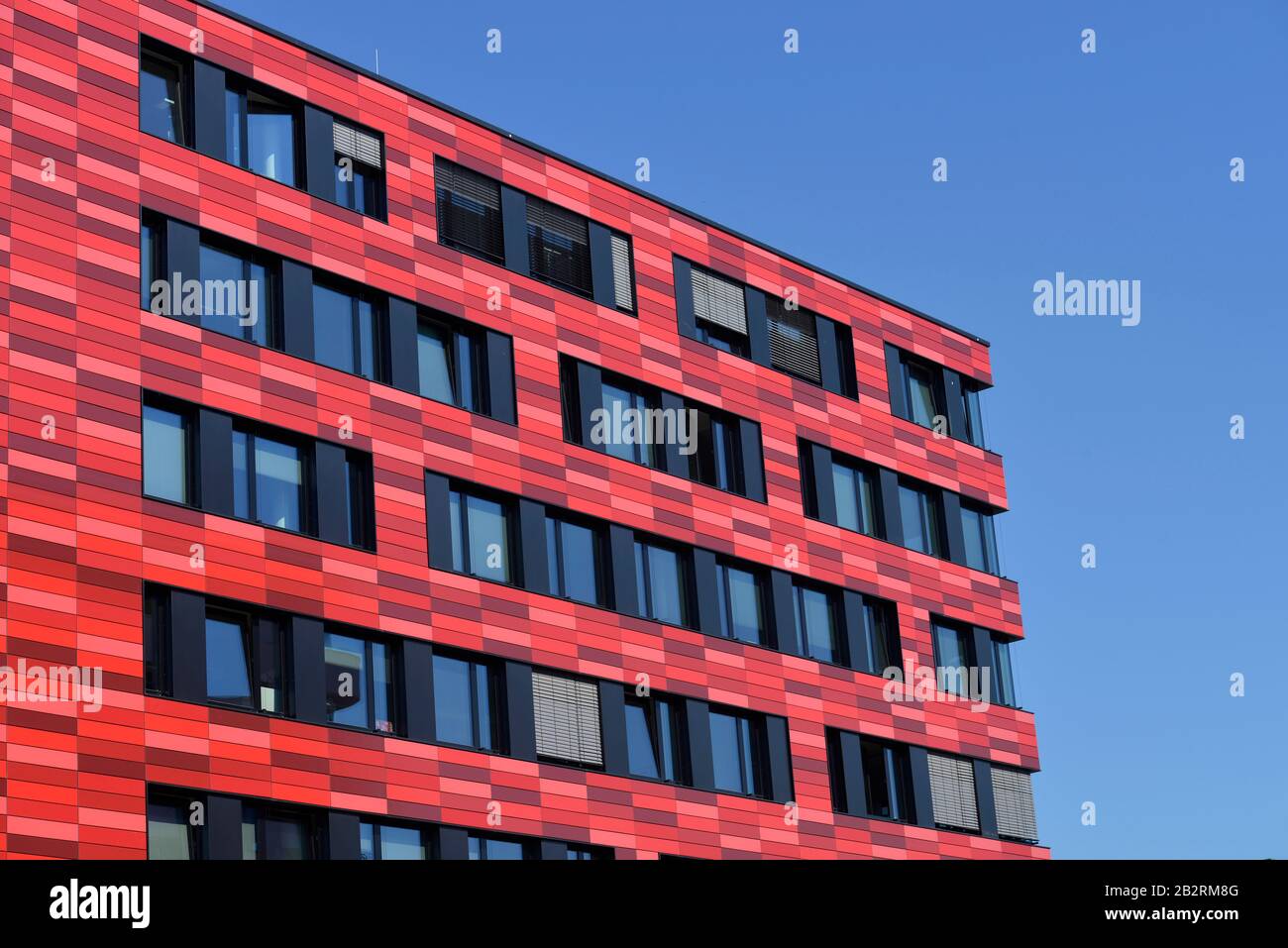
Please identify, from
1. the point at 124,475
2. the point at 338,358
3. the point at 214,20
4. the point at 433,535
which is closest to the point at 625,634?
the point at 433,535

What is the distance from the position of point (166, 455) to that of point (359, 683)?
6.07 m

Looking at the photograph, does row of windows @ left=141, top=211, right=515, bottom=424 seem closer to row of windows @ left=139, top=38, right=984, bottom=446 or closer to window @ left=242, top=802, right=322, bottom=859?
row of windows @ left=139, top=38, right=984, bottom=446

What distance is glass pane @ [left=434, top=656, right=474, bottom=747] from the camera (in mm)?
41812

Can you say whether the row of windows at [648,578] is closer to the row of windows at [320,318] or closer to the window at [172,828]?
the row of windows at [320,318]

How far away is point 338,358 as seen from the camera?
4278cm

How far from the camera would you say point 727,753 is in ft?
155

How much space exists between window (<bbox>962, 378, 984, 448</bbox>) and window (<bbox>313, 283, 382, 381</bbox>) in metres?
21.5

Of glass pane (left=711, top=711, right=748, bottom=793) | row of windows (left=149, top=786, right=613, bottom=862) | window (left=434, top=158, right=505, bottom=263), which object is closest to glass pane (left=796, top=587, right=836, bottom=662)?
glass pane (left=711, top=711, right=748, bottom=793)

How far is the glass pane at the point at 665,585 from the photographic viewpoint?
47.3 meters

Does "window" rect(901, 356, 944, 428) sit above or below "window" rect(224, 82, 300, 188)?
below

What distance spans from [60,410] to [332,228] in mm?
8599

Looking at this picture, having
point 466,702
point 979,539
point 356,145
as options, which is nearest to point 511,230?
point 356,145

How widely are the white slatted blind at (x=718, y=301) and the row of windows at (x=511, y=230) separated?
36 millimetres

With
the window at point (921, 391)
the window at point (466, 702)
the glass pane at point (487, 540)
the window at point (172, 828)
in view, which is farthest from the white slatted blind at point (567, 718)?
the window at point (921, 391)
